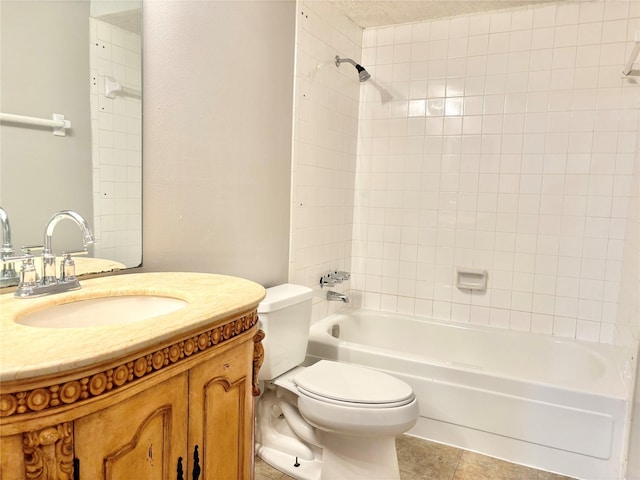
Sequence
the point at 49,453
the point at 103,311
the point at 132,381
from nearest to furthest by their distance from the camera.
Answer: the point at 49,453, the point at 132,381, the point at 103,311

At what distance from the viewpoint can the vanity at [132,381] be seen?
0.72 m

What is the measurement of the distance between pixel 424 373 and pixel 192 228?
1293 mm

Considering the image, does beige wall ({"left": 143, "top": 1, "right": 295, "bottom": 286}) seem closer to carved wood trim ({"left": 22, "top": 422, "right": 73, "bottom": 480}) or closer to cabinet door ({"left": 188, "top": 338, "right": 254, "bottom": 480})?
cabinet door ({"left": 188, "top": 338, "right": 254, "bottom": 480})

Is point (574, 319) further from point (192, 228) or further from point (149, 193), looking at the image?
point (149, 193)

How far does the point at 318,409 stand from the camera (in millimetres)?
1733

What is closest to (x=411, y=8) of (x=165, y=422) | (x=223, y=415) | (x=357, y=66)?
(x=357, y=66)

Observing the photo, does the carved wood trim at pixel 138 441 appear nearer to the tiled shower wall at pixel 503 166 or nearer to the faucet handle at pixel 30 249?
the faucet handle at pixel 30 249

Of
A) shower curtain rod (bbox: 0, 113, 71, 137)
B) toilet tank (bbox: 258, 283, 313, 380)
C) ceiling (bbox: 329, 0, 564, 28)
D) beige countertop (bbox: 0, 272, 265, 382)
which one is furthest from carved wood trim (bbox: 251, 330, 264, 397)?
ceiling (bbox: 329, 0, 564, 28)

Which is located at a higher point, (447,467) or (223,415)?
(223,415)

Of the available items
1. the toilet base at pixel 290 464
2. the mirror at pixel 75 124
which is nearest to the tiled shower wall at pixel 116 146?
the mirror at pixel 75 124

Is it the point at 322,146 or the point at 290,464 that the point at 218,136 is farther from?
the point at 290,464

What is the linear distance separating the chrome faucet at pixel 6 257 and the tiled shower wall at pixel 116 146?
0.26 metres

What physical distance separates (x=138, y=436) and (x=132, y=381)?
120 millimetres

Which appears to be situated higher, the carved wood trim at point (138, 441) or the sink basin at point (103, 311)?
the sink basin at point (103, 311)
